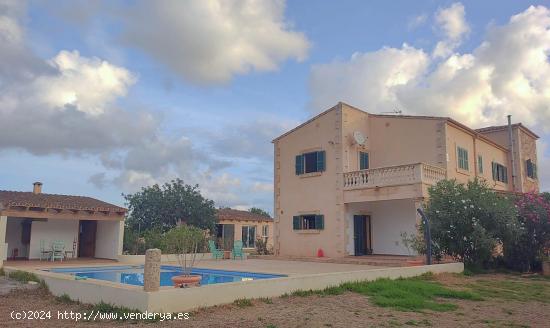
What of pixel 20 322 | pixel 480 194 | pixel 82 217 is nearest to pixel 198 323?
pixel 20 322

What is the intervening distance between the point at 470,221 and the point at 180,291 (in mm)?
10777

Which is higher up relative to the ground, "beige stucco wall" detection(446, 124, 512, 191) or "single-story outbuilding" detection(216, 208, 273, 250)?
"beige stucco wall" detection(446, 124, 512, 191)

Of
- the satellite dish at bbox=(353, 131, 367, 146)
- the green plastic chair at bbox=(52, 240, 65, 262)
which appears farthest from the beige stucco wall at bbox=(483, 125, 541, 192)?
the green plastic chair at bbox=(52, 240, 65, 262)

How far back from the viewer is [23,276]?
12.3 m

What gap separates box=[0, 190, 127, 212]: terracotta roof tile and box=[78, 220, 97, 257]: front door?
61.9 inches

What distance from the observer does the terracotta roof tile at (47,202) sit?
1689cm

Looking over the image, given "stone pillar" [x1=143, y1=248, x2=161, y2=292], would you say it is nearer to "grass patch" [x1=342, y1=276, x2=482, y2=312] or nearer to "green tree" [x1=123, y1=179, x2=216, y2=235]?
"grass patch" [x1=342, y1=276, x2=482, y2=312]

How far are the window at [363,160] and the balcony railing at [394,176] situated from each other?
135 cm

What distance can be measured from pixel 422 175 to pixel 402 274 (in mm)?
5543

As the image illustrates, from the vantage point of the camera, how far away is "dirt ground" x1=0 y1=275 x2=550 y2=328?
7262 mm

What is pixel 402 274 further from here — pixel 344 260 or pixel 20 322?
pixel 20 322

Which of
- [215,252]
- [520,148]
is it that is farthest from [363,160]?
[520,148]

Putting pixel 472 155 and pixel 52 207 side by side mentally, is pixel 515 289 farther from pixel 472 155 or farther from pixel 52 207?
pixel 52 207

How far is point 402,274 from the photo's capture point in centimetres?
1289
